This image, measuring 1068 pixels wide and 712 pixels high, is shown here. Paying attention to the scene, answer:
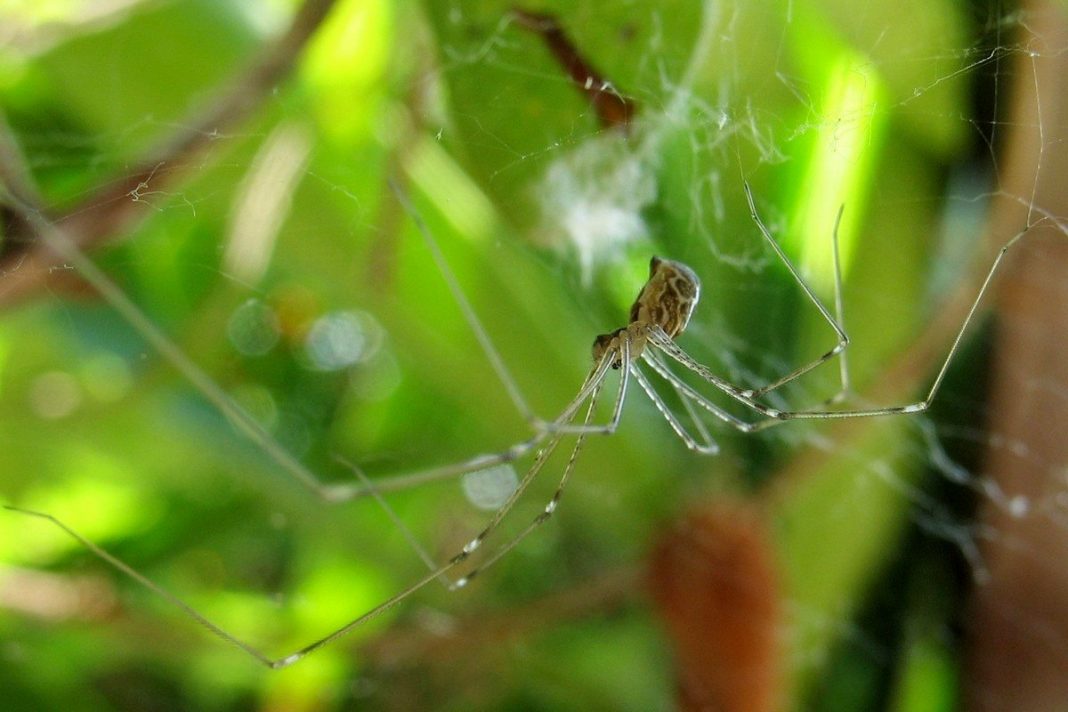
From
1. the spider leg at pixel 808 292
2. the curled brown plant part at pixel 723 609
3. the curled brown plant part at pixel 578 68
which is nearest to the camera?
the curled brown plant part at pixel 578 68

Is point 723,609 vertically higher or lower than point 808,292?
lower

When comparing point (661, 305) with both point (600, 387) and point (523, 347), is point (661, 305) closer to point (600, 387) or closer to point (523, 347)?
point (600, 387)

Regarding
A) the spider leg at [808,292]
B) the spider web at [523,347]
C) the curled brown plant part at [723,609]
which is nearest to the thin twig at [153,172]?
the spider web at [523,347]

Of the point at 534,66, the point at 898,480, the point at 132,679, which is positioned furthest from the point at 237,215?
the point at 898,480

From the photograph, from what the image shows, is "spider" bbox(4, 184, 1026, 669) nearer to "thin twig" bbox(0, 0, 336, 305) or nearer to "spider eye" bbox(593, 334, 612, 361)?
"spider eye" bbox(593, 334, 612, 361)

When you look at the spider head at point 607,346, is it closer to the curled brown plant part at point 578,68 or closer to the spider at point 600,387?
the spider at point 600,387

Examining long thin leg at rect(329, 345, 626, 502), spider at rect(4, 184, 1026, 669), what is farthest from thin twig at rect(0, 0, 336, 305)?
long thin leg at rect(329, 345, 626, 502)

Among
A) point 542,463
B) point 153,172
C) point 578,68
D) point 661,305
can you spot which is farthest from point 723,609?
point 153,172

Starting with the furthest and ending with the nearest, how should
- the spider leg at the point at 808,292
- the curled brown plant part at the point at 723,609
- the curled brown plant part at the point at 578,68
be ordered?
1. the curled brown plant part at the point at 723,609
2. the spider leg at the point at 808,292
3. the curled brown plant part at the point at 578,68
